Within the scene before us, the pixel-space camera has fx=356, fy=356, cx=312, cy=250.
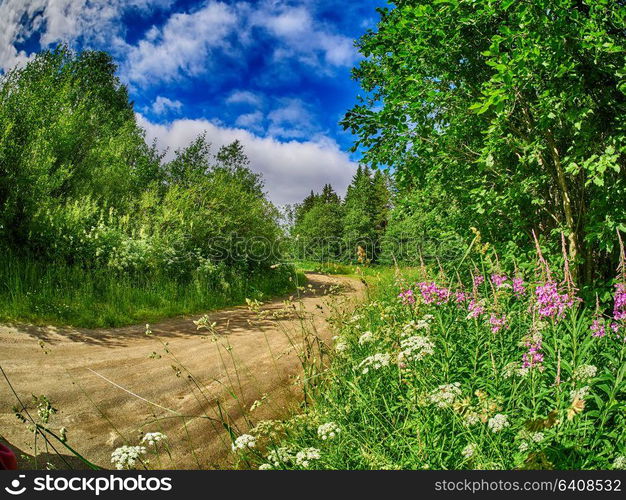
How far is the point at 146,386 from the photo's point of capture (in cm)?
564

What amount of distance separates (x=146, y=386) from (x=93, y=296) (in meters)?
5.29

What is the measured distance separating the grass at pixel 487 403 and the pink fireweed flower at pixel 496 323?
0.04 metres

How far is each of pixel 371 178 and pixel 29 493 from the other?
57.3 metres

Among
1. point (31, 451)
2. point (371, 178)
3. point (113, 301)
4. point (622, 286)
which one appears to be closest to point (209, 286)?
point (113, 301)

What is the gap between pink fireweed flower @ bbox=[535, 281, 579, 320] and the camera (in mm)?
3048

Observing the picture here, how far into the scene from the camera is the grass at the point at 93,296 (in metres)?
8.44

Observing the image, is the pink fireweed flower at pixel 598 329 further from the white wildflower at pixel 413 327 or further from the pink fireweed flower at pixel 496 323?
the white wildflower at pixel 413 327

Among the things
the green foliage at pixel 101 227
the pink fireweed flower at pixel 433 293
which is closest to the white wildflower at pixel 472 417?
the pink fireweed flower at pixel 433 293

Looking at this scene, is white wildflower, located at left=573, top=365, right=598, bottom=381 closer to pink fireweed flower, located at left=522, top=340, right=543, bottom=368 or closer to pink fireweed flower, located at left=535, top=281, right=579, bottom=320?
pink fireweed flower, located at left=522, top=340, right=543, bottom=368

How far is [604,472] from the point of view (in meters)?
2.28

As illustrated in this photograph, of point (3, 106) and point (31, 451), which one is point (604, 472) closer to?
point (31, 451)

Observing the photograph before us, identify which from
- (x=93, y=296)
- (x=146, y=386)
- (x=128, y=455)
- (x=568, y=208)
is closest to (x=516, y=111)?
(x=568, y=208)

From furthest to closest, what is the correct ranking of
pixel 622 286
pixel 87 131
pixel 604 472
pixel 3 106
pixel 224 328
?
pixel 87 131 → pixel 3 106 → pixel 224 328 → pixel 622 286 → pixel 604 472


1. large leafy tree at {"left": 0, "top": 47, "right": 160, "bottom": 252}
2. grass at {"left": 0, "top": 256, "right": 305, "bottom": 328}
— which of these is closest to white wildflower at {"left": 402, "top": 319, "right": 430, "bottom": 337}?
grass at {"left": 0, "top": 256, "right": 305, "bottom": 328}
